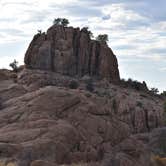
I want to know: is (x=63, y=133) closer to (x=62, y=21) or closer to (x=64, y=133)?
(x=64, y=133)

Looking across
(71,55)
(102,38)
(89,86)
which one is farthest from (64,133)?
(102,38)

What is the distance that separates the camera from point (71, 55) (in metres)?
90.1

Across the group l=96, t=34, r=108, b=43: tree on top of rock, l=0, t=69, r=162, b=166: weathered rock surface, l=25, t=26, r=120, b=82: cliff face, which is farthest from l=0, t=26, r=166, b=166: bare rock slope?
l=96, t=34, r=108, b=43: tree on top of rock

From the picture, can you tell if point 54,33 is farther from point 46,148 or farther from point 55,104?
point 46,148

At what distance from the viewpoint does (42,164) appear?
75.3ft

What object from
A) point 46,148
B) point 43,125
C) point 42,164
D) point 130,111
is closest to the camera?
point 42,164

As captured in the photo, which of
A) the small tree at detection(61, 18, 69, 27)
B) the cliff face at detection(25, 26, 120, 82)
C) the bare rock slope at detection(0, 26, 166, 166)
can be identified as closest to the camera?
the bare rock slope at detection(0, 26, 166, 166)

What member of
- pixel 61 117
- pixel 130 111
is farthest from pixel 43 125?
pixel 130 111

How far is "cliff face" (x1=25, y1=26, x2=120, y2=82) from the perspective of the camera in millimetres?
88375

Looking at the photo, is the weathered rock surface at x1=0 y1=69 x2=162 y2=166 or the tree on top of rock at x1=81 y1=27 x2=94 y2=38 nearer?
the weathered rock surface at x1=0 y1=69 x2=162 y2=166

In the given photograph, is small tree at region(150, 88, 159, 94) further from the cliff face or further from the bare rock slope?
the bare rock slope

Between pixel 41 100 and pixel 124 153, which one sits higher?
pixel 41 100

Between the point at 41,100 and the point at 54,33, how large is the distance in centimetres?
5396

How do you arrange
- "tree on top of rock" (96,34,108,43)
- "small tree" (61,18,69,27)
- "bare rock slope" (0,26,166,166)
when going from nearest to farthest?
"bare rock slope" (0,26,166,166), "small tree" (61,18,69,27), "tree on top of rock" (96,34,108,43)
